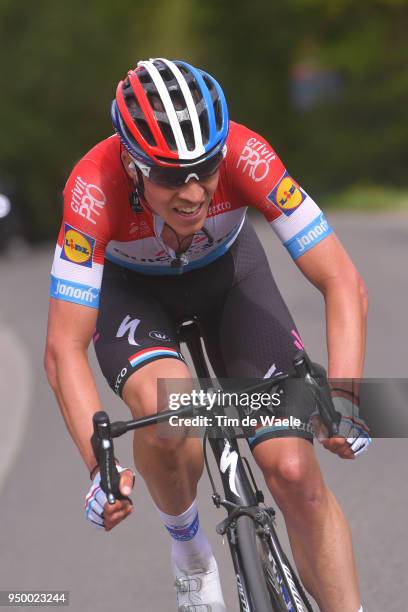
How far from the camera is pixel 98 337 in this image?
432 cm

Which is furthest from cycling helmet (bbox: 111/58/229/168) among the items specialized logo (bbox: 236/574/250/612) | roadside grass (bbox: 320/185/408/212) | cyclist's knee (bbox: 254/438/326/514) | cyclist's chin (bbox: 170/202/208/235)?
roadside grass (bbox: 320/185/408/212)

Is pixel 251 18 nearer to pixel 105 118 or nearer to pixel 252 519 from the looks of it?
pixel 105 118

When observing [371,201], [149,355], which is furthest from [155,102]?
[371,201]

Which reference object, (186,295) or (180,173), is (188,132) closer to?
(180,173)

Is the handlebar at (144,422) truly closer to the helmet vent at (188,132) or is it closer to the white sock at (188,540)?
the helmet vent at (188,132)

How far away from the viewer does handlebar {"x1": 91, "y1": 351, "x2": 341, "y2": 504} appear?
323cm

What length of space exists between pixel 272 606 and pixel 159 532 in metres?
2.55

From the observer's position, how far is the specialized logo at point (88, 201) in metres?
3.94

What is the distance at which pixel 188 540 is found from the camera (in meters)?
4.32

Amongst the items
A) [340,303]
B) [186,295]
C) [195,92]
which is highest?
[195,92]

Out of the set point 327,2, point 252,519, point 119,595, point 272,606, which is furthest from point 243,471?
point 327,2

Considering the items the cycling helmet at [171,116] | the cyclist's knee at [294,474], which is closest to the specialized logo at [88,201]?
the cycling helmet at [171,116]

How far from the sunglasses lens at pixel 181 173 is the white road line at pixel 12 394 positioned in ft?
12.7

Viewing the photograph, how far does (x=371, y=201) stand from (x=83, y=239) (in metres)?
25.8
